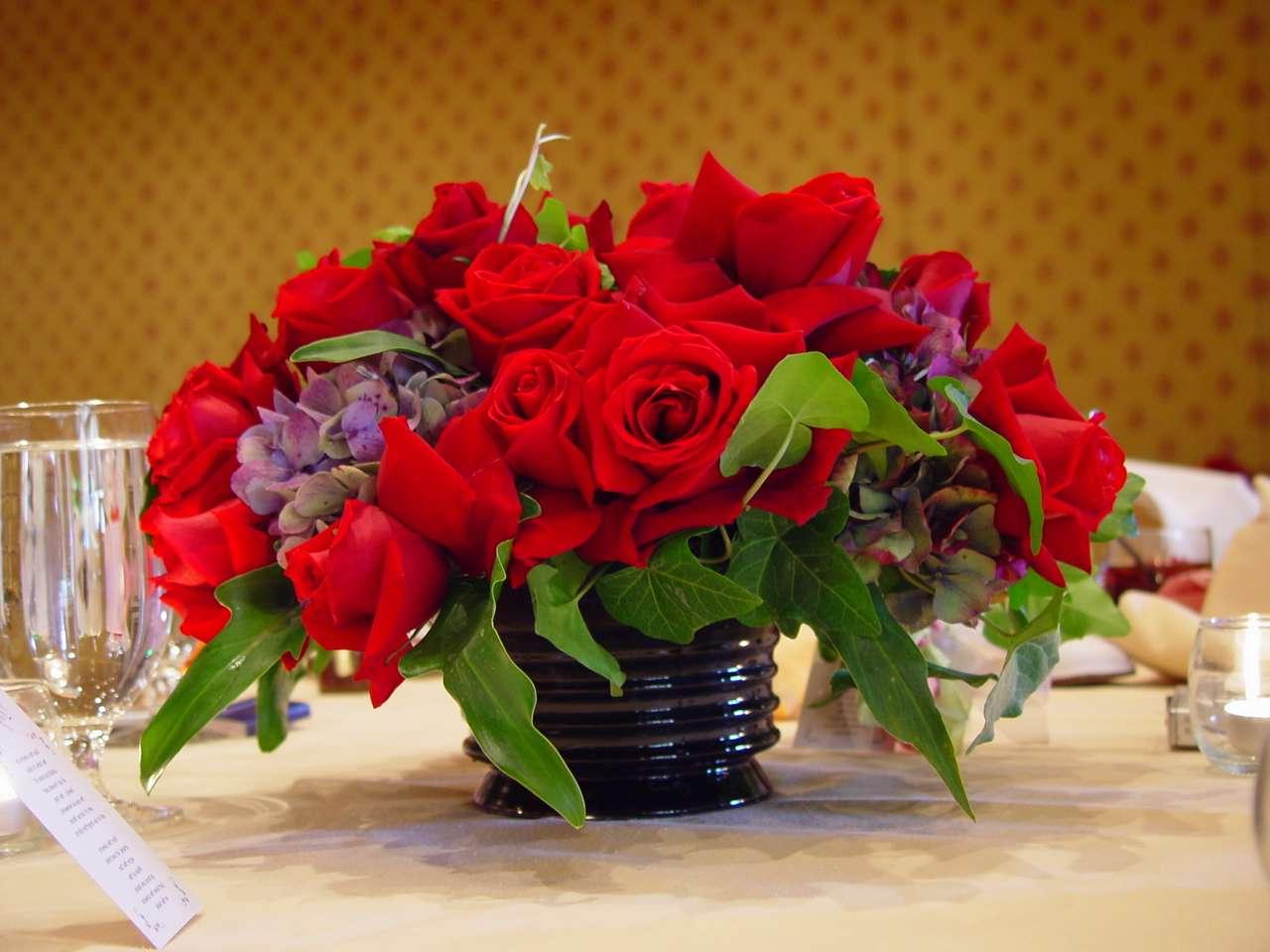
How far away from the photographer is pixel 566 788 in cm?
60

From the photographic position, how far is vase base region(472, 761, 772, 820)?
770 millimetres

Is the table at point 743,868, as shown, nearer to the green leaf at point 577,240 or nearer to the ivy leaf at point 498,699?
the ivy leaf at point 498,699

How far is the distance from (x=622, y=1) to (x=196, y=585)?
15.8 feet

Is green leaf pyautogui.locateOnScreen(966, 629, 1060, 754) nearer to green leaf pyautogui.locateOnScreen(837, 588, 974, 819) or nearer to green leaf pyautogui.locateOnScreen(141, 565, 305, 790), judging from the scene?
green leaf pyautogui.locateOnScreen(837, 588, 974, 819)

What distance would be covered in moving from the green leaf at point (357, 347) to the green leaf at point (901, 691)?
25cm

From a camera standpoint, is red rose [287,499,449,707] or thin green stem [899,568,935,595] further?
thin green stem [899,568,935,595]

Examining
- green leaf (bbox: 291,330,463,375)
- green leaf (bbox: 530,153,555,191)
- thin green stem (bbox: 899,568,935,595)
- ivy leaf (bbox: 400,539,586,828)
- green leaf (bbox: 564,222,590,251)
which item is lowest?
ivy leaf (bbox: 400,539,586,828)

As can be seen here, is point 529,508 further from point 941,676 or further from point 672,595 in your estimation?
point 941,676

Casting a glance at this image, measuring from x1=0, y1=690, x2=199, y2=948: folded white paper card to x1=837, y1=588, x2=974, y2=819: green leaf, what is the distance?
0.32 meters

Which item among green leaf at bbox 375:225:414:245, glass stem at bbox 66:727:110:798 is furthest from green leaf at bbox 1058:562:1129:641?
glass stem at bbox 66:727:110:798

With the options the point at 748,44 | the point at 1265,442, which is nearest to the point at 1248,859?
the point at 1265,442

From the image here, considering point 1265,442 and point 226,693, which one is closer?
point 226,693

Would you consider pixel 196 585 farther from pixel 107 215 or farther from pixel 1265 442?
pixel 107 215

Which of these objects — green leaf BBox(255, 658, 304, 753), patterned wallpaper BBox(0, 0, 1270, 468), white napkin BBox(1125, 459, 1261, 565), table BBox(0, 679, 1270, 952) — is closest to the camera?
table BBox(0, 679, 1270, 952)
